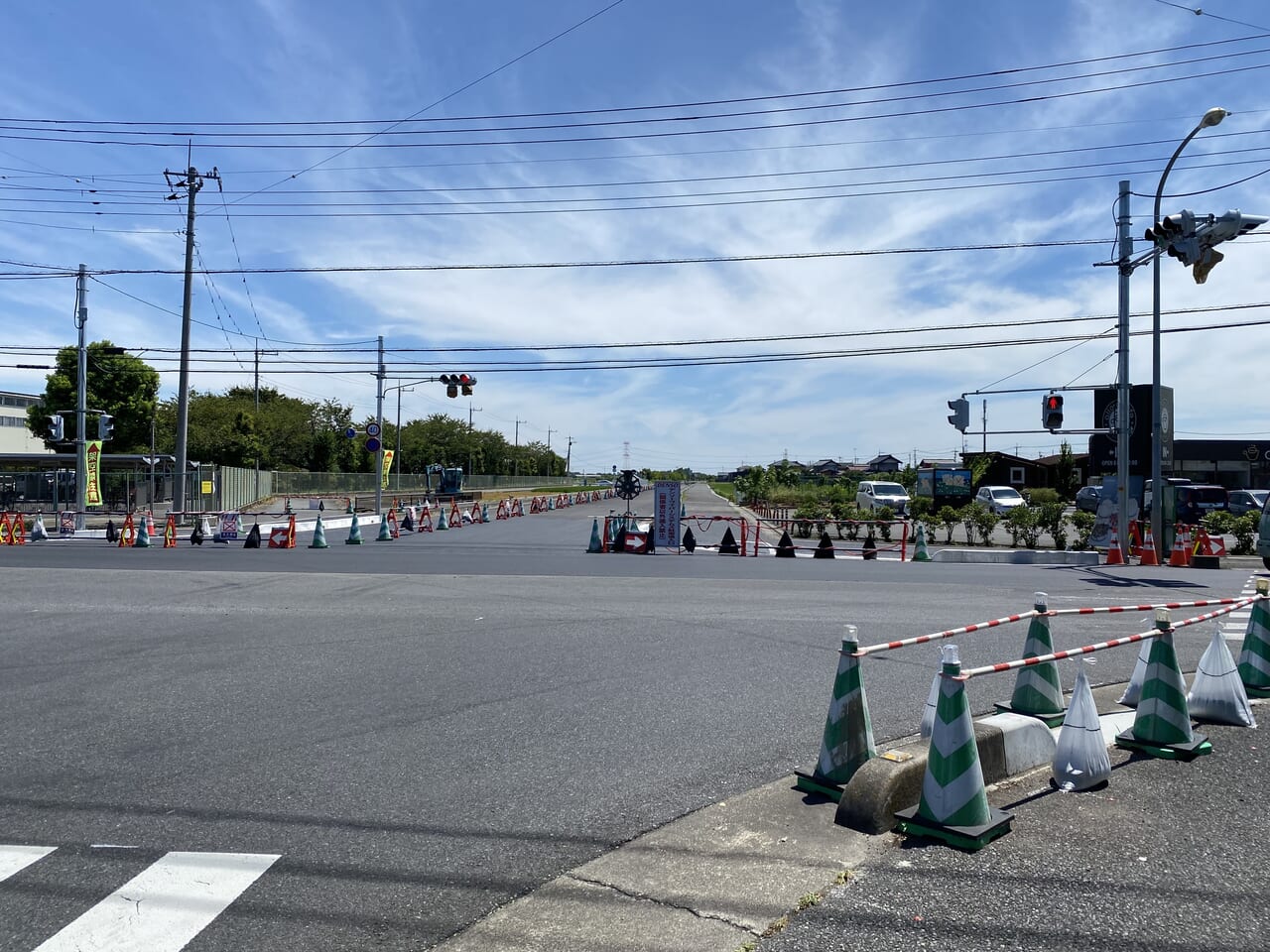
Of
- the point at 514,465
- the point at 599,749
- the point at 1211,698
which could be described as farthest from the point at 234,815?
the point at 514,465

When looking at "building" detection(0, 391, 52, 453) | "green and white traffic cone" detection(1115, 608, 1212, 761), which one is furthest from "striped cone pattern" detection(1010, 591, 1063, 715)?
"building" detection(0, 391, 52, 453)

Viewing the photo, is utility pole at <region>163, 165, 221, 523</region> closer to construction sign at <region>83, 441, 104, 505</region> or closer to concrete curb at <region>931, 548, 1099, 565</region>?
construction sign at <region>83, 441, 104, 505</region>

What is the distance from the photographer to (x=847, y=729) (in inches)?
209

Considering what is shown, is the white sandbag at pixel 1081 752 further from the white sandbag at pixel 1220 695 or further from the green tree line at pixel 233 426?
the green tree line at pixel 233 426

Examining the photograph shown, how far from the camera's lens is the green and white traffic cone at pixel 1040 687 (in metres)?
6.76

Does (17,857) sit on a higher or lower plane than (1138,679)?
lower

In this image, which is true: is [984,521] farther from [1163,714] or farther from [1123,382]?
[1163,714]

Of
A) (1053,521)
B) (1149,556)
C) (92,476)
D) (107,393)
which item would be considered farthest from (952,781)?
(107,393)

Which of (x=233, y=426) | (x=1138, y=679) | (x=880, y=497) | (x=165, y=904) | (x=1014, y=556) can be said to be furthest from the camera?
(x=233, y=426)

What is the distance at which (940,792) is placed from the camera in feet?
15.5

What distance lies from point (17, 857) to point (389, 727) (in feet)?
8.53

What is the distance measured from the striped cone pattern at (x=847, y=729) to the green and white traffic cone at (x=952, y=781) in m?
0.56

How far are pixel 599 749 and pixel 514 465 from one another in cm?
12989

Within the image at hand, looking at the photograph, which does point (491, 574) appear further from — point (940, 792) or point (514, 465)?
point (514, 465)
